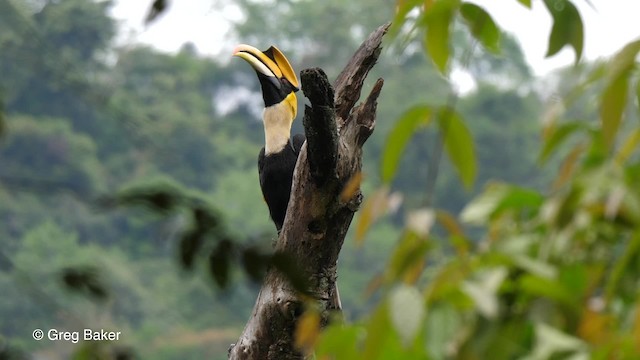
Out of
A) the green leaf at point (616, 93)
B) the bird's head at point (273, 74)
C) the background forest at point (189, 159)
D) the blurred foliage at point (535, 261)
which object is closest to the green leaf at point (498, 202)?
the blurred foliage at point (535, 261)

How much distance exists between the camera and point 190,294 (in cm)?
1703

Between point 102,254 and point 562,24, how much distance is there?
1590cm

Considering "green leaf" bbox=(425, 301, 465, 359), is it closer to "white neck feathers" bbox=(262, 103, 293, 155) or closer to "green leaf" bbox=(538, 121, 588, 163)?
"green leaf" bbox=(538, 121, 588, 163)

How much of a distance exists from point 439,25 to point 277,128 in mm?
2942

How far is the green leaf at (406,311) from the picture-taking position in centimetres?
81

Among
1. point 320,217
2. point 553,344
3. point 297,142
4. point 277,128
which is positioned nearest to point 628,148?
point 553,344

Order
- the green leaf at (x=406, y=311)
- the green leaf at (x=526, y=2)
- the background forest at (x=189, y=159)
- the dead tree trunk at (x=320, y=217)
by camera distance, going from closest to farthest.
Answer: the green leaf at (x=406, y=311), the green leaf at (x=526, y=2), the dead tree trunk at (x=320, y=217), the background forest at (x=189, y=159)

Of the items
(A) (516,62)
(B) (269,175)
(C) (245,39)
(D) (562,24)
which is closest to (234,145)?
(C) (245,39)

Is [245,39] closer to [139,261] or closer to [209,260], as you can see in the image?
[139,261]

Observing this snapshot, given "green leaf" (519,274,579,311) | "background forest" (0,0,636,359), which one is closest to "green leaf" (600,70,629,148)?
"green leaf" (519,274,579,311)

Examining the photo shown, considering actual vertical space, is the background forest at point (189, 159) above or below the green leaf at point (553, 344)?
above

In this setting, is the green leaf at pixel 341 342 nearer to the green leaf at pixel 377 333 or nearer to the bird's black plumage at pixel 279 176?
the green leaf at pixel 377 333

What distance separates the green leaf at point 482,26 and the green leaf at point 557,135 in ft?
0.30

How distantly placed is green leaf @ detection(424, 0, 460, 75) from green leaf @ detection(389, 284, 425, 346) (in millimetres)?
212
